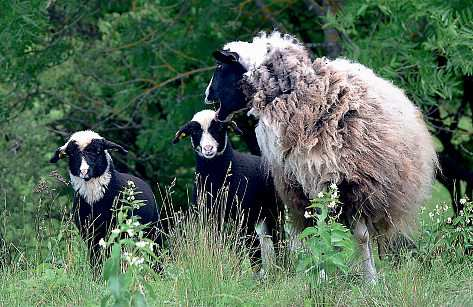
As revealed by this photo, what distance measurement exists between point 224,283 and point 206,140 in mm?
2664

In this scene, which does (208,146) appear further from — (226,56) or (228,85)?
(226,56)

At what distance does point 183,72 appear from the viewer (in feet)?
51.4

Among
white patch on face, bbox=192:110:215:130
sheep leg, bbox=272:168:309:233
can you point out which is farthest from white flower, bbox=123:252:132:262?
white patch on face, bbox=192:110:215:130

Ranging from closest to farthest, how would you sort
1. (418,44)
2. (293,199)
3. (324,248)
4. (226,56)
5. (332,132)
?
1. (324,248)
2. (332,132)
3. (293,199)
4. (226,56)
5. (418,44)

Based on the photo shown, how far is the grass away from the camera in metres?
6.84

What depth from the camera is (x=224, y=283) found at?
7.14 m

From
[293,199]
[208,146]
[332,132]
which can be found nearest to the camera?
[332,132]

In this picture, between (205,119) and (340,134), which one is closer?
(340,134)

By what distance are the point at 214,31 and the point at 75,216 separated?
20.3 ft

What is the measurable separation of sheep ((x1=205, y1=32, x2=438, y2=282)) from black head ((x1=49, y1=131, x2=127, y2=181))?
4.84ft

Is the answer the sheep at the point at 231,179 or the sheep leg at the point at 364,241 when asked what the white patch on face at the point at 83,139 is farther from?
the sheep leg at the point at 364,241

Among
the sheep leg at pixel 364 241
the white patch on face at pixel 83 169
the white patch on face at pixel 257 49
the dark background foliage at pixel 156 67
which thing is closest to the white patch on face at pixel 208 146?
the white patch on face at pixel 83 169

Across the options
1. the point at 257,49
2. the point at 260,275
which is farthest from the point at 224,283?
the point at 257,49

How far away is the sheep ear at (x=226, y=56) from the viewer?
838 centimetres
